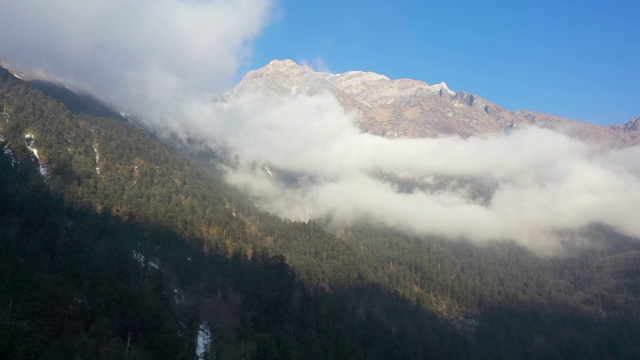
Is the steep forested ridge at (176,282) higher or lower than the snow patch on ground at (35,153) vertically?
lower

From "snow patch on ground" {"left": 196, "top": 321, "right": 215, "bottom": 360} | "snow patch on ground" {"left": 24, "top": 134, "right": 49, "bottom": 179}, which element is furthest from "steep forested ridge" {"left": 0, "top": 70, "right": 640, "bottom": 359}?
"snow patch on ground" {"left": 196, "top": 321, "right": 215, "bottom": 360}

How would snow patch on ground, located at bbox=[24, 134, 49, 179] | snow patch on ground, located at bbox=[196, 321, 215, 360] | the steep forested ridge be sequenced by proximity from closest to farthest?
the steep forested ridge
snow patch on ground, located at bbox=[196, 321, 215, 360]
snow patch on ground, located at bbox=[24, 134, 49, 179]

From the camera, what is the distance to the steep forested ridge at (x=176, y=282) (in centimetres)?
6562

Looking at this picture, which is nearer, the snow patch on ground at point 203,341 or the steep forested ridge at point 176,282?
the steep forested ridge at point 176,282

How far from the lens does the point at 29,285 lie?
2367 inches

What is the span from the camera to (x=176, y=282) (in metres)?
111

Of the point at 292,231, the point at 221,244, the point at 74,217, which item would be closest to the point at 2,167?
the point at 74,217

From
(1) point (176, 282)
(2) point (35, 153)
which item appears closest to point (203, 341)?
(1) point (176, 282)

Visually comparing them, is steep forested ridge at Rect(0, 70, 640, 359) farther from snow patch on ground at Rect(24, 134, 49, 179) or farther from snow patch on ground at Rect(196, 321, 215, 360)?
snow patch on ground at Rect(196, 321, 215, 360)

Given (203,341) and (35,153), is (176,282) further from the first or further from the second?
(35,153)

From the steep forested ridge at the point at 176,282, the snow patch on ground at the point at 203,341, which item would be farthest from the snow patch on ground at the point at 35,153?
the snow patch on ground at the point at 203,341

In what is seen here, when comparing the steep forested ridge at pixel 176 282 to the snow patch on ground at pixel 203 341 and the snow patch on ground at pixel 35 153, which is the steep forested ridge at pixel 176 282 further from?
the snow patch on ground at pixel 203 341

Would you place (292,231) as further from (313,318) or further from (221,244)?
(313,318)

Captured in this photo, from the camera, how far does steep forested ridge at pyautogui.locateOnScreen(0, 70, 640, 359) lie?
65.6m
